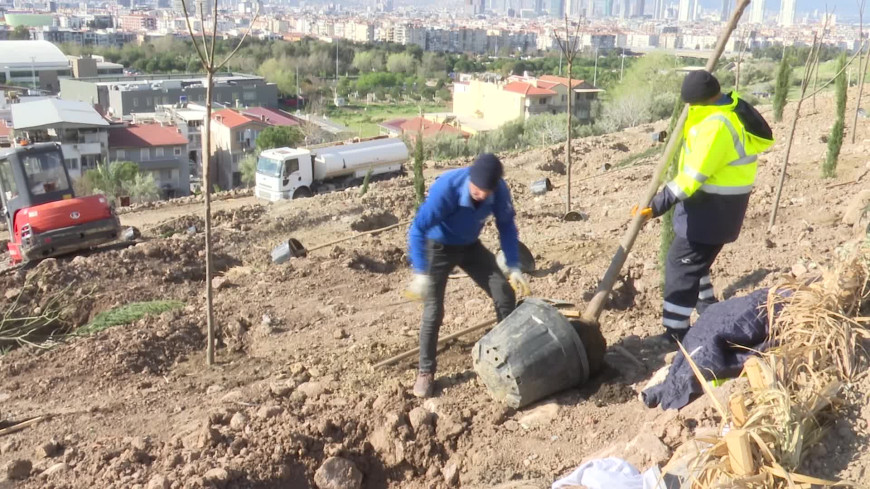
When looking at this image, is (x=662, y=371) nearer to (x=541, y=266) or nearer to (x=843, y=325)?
(x=843, y=325)

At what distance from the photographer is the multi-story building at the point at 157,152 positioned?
36.3 meters

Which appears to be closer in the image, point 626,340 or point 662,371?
point 662,371

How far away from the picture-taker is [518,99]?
45.2m

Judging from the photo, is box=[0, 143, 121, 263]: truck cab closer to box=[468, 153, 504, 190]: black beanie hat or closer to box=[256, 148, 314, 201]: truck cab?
box=[256, 148, 314, 201]: truck cab

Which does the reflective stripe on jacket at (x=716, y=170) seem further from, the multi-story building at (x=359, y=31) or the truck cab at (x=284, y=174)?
the multi-story building at (x=359, y=31)

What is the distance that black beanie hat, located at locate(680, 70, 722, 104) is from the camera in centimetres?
418

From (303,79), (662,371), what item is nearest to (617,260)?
(662,371)

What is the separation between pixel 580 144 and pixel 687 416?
15.9m

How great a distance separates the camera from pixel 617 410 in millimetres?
3938

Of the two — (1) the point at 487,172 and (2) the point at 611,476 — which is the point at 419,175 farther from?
(2) the point at 611,476

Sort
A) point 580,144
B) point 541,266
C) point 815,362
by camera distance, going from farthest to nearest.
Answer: point 580,144
point 541,266
point 815,362

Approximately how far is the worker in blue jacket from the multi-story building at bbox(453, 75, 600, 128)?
129ft

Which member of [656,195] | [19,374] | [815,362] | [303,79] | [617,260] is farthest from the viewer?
[303,79]

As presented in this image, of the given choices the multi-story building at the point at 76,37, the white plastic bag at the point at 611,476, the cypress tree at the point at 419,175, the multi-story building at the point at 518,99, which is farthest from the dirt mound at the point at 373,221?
the multi-story building at the point at 76,37
